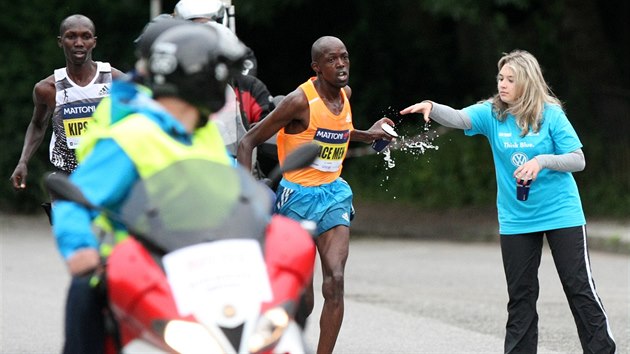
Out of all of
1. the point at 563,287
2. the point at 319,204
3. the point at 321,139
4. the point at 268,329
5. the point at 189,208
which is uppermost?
the point at 189,208

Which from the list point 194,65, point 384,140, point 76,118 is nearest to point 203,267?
point 194,65

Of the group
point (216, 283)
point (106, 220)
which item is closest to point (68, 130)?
point (106, 220)

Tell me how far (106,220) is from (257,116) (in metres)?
4.71

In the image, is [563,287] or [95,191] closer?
[95,191]

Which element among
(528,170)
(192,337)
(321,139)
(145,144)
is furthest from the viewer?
(321,139)

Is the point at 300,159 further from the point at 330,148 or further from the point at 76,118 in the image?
the point at 76,118

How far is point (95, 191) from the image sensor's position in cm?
455

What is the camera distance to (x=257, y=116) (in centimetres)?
Answer: 934

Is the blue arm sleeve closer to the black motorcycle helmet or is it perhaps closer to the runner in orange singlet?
the black motorcycle helmet

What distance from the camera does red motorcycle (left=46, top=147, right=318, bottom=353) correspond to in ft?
13.7

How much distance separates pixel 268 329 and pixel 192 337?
25cm

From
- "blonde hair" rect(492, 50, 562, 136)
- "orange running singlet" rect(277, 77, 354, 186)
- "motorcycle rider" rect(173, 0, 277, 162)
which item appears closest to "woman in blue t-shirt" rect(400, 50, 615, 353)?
"blonde hair" rect(492, 50, 562, 136)

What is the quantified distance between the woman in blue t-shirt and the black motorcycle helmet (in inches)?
127

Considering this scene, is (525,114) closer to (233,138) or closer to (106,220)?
(233,138)
